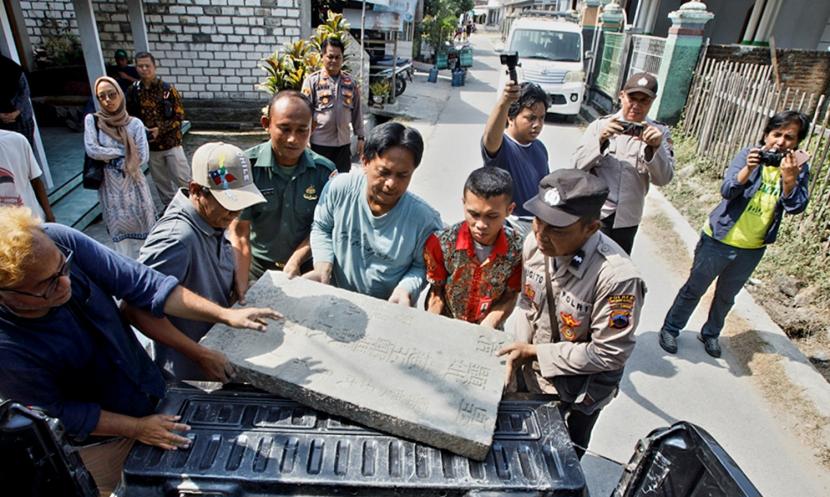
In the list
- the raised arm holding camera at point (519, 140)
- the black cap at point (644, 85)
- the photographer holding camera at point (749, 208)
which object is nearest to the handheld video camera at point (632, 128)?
the black cap at point (644, 85)

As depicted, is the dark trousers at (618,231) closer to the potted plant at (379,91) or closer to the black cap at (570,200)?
the black cap at (570,200)

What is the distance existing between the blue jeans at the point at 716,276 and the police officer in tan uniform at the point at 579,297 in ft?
6.76

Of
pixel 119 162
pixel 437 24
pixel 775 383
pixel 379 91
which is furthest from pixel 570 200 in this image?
pixel 437 24

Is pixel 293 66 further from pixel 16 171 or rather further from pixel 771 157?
pixel 771 157

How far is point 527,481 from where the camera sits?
1.32m

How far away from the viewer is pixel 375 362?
1623 millimetres

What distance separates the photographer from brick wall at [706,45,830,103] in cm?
835

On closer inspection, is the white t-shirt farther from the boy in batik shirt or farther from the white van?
the white van

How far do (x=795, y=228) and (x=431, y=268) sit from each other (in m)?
4.53

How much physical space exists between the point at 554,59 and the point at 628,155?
983 centimetres

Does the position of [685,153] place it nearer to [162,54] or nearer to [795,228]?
[795,228]

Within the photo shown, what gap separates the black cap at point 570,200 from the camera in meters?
1.62

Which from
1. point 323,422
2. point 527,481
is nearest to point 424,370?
point 323,422

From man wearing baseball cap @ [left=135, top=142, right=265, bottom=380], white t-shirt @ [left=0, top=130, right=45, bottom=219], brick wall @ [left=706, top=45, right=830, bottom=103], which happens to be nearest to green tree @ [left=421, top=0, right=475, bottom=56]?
brick wall @ [left=706, top=45, right=830, bottom=103]
